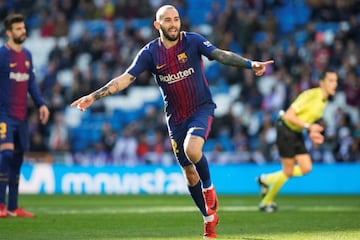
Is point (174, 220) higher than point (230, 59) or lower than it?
lower

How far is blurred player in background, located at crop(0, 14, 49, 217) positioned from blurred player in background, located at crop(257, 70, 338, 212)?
4064 mm

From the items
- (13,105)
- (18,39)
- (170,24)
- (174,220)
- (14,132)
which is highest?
(18,39)

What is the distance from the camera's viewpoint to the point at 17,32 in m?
13.9

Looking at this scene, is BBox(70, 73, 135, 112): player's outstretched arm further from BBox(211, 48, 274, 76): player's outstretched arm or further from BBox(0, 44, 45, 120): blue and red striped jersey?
BBox(0, 44, 45, 120): blue and red striped jersey

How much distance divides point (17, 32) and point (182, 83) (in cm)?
390

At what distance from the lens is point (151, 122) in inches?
992

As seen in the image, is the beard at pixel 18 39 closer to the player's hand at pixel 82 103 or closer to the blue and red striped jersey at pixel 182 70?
the blue and red striped jersey at pixel 182 70

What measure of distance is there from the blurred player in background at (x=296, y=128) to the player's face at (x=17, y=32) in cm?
453

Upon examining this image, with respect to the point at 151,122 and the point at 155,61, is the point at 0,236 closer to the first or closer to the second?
the point at 155,61

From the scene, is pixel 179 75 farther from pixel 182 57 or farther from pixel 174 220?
pixel 174 220

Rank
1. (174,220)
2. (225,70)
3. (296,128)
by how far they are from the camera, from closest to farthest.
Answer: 1. (174,220)
2. (296,128)
3. (225,70)

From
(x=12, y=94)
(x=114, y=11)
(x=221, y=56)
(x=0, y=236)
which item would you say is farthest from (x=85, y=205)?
(x=114, y=11)

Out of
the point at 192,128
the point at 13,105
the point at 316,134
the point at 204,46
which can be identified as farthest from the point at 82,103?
the point at 316,134

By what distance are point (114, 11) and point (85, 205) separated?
1290 centimetres
